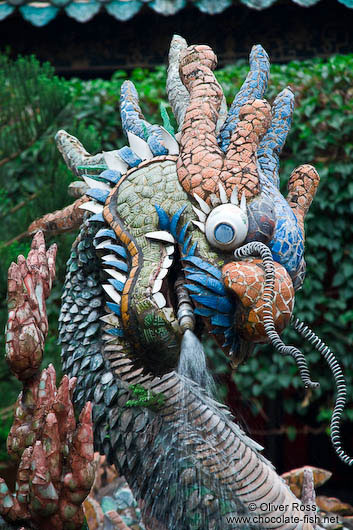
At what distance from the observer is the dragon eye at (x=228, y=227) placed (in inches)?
70.6

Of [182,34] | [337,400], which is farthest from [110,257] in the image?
[182,34]

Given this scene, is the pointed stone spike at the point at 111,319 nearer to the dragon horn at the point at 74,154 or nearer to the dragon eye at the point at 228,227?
the dragon eye at the point at 228,227

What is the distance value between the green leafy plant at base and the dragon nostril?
423 millimetres

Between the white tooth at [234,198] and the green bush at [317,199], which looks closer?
the white tooth at [234,198]

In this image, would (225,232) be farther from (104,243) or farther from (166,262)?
(104,243)

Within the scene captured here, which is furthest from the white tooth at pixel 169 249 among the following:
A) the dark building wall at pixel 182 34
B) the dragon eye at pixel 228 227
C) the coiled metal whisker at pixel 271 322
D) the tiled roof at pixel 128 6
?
the dark building wall at pixel 182 34

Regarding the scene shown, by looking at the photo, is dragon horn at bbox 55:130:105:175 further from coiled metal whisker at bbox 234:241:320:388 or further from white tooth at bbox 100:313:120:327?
coiled metal whisker at bbox 234:241:320:388

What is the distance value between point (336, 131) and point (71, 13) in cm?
159

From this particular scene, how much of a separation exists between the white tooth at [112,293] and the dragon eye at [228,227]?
278mm

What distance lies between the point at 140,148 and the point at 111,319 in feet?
1.54

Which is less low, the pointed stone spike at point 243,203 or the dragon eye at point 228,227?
the pointed stone spike at point 243,203

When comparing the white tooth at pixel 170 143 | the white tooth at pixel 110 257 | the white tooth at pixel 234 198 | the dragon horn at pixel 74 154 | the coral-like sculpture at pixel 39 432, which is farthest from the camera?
the dragon horn at pixel 74 154

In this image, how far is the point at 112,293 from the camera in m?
1.90

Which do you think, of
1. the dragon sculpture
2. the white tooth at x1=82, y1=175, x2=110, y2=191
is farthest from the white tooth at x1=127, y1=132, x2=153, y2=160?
the white tooth at x1=82, y1=175, x2=110, y2=191
